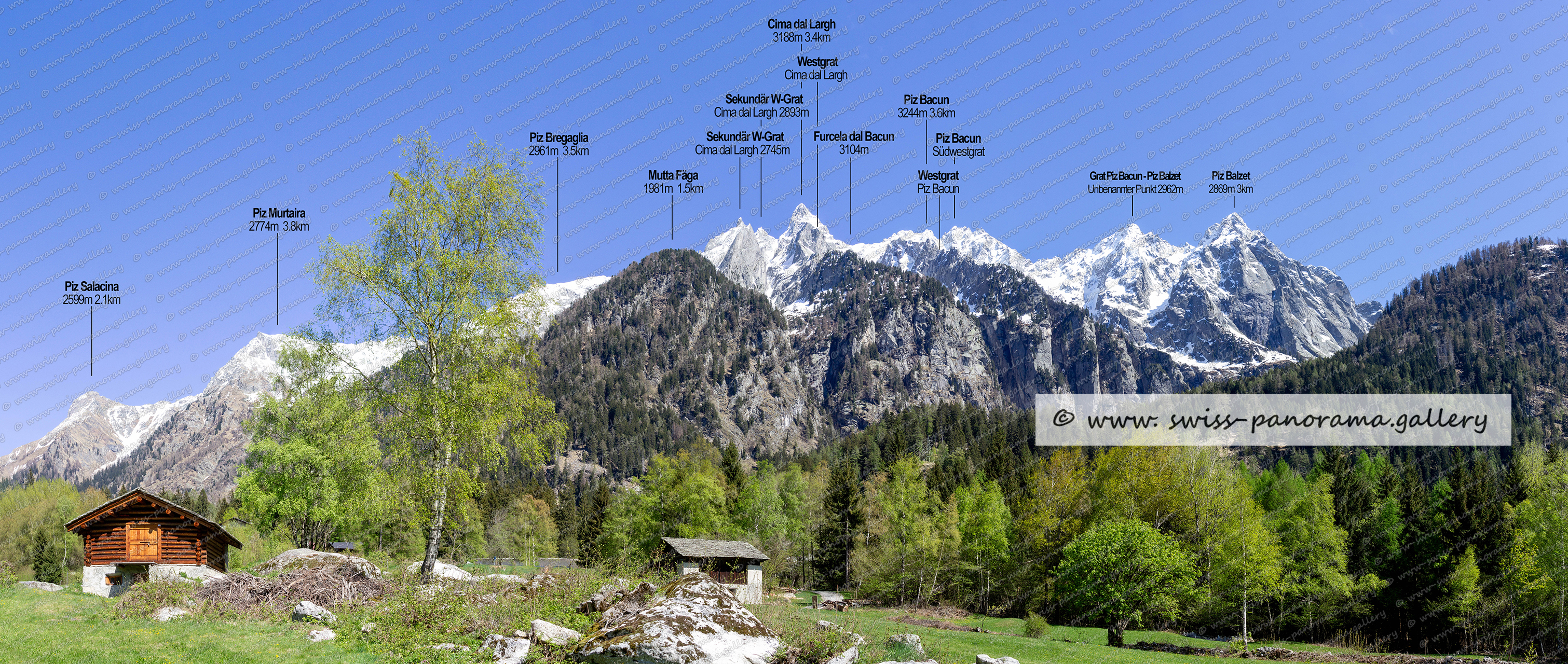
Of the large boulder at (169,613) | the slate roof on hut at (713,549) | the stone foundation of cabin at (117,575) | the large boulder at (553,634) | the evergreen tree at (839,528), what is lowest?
the evergreen tree at (839,528)

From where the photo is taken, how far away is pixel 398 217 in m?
25.9

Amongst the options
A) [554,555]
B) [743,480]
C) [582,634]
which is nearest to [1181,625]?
[743,480]

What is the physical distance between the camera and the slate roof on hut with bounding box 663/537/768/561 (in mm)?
51125

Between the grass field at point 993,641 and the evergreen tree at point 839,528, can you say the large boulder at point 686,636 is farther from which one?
the evergreen tree at point 839,528

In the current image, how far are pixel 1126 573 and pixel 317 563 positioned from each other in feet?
108

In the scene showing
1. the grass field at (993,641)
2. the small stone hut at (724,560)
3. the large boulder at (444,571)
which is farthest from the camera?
the small stone hut at (724,560)

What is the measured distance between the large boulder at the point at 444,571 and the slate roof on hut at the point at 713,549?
22.6 meters

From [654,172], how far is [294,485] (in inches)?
1069

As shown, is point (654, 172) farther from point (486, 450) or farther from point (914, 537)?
point (914, 537)

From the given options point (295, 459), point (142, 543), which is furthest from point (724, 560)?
point (142, 543)

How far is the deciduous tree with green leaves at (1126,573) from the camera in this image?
3838cm

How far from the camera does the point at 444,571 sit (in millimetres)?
27328

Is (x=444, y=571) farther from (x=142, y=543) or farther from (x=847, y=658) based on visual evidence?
(x=142, y=543)

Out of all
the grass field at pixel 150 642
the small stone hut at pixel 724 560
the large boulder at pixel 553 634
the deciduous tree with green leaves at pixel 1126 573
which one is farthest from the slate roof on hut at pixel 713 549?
the grass field at pixel 150 642
